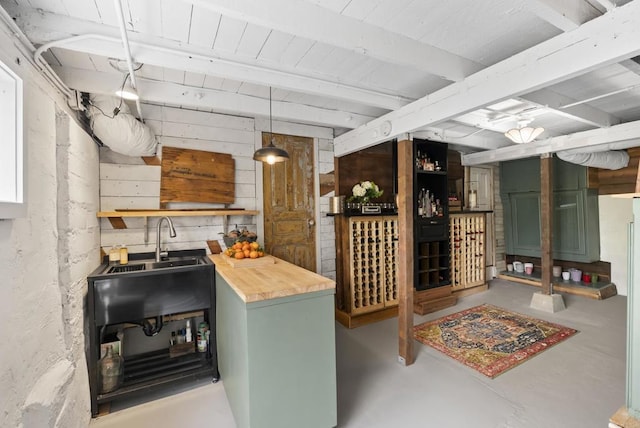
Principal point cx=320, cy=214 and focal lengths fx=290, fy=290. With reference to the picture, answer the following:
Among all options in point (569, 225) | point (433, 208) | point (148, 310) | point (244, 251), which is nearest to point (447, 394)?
point (244, 251)

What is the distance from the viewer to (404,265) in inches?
99.7

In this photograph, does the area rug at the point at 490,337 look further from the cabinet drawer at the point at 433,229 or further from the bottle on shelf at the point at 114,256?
the bottle on shelf at the point at 114,256

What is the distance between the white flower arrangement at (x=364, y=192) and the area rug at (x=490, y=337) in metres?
1.59

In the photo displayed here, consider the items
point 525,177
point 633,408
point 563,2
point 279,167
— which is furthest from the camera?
point 525,177

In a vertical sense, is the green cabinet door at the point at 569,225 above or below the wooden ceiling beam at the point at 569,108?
below

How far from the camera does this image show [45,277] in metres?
1.45

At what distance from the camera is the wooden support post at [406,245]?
2520mm

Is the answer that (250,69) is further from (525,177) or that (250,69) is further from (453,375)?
Result: (525,177)

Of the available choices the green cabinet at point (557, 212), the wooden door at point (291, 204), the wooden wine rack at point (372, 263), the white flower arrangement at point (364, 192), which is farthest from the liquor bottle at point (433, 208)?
the green cabinet at point (557, 212)

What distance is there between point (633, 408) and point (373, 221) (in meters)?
2.51

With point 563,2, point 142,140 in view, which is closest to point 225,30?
point 142,140

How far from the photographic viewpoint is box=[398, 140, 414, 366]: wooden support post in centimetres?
252

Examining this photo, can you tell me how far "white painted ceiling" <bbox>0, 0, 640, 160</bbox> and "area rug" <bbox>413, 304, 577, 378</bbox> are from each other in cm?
207

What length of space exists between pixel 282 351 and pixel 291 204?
1.93 metres
